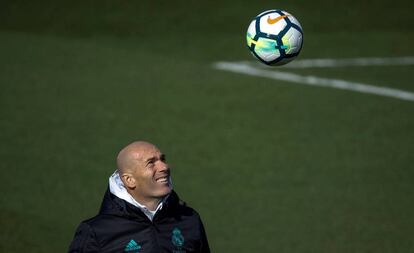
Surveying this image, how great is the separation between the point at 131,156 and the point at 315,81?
28.5 ft

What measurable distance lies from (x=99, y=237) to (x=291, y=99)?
803 cm

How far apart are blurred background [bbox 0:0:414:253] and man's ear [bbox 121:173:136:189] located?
3.55m

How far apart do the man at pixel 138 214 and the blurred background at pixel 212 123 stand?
3.46 meters

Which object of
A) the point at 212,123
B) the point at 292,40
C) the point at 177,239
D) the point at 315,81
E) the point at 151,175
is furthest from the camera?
the point at 315,81

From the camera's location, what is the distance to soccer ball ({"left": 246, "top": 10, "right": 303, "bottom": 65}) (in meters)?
9.02

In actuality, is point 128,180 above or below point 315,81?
above

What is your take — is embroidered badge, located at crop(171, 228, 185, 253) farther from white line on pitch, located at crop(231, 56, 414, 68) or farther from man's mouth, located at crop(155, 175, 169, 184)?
white line on pitch, located at crop(231, 56, 414, 68)

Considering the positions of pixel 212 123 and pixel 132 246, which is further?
pixel 212 123

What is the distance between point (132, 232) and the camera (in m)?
6.97

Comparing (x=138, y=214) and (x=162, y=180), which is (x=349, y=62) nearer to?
(x=162, y=180)

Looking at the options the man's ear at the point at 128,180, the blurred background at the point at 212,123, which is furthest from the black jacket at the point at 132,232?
the blurred background at the point at 212,123

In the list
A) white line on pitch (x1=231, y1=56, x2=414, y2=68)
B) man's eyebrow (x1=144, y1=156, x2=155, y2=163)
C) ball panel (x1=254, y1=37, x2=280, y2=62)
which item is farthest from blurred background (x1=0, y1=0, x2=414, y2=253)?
man's eyebrow (x1=144, y1=156, x2=155, y2=163)

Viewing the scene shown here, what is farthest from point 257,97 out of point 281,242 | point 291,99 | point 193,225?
point 193,225

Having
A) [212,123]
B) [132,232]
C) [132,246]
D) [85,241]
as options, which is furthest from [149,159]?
[212,123]
